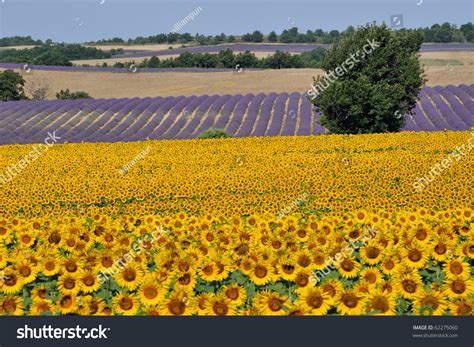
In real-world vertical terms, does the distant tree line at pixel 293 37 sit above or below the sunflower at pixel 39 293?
above

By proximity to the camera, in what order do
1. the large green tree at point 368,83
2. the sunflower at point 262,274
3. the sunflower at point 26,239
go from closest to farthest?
the sunflower at point 262,274
the sunflower at point 26,239
the large green tree at point 368,83

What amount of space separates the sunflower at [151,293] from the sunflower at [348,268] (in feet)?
6.94

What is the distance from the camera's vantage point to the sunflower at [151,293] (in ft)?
21.8

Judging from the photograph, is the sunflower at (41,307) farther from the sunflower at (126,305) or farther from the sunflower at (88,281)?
the sunflower at (126,305)

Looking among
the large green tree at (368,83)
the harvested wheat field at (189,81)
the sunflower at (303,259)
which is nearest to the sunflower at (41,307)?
the sunflower at (303,259)

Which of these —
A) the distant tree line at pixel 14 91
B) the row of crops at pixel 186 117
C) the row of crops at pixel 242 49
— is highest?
the row of crops at pixel 242 49

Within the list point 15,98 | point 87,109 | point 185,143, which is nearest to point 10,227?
point 185,143

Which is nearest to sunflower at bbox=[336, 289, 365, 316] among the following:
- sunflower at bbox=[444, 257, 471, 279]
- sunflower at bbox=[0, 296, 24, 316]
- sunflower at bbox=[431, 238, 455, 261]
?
sunflower at bbox=[444, 257, 471, 279]

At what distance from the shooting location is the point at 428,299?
6508mm

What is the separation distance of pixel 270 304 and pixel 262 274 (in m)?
0.96

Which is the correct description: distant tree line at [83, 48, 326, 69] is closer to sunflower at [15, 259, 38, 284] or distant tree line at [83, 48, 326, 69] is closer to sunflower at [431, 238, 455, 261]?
sunflower at [431, 238, 455, 261]

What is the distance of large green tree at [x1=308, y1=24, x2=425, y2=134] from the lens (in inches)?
1460

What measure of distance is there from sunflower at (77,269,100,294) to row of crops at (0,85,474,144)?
37.3 m

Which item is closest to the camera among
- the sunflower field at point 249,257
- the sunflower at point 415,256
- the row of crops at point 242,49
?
the sunflower field at point 249,257
